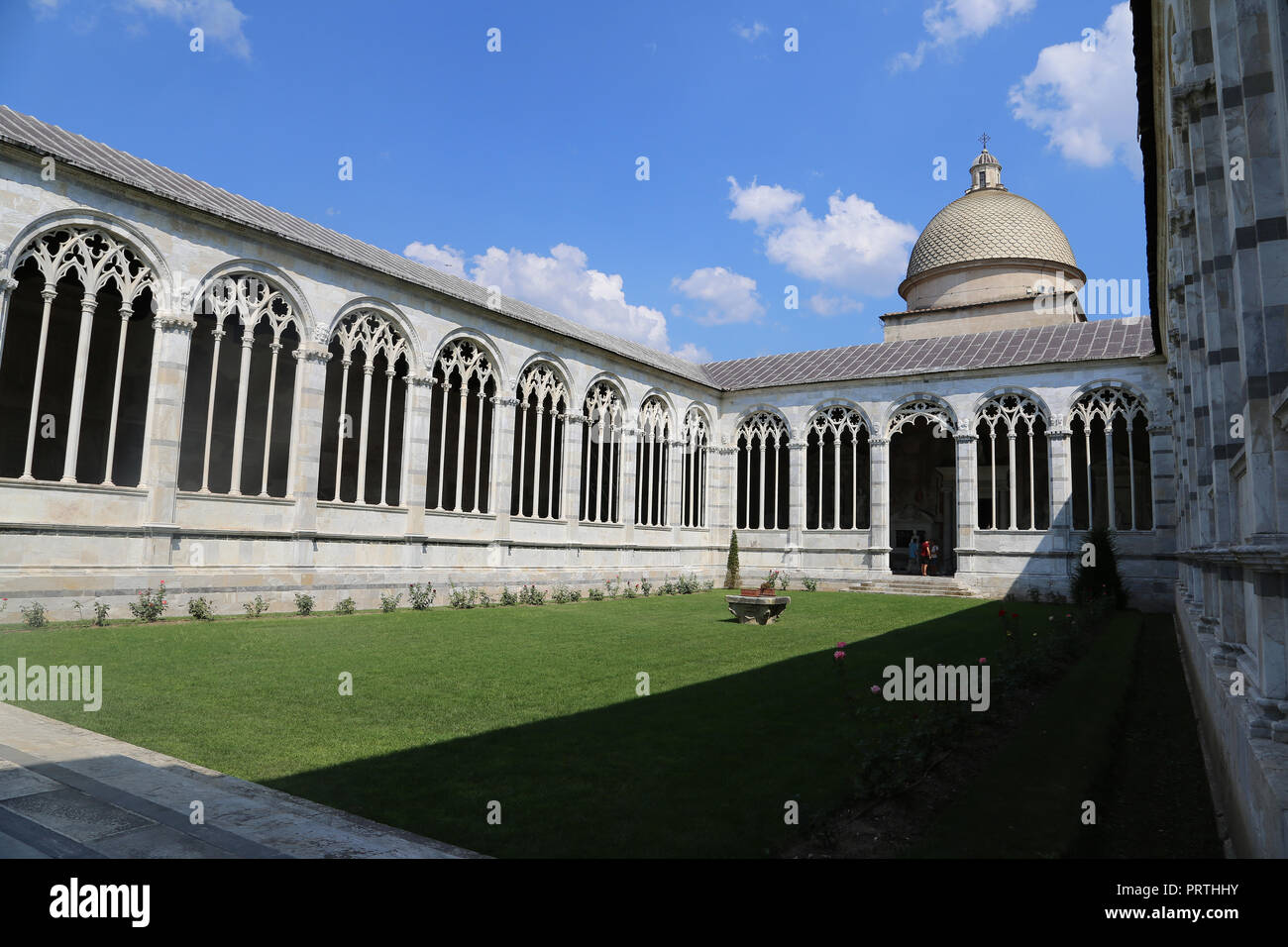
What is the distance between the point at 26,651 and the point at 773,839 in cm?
1060

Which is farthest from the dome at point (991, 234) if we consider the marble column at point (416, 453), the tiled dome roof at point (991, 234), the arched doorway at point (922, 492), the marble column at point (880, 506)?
the marble column at point (416, 453)

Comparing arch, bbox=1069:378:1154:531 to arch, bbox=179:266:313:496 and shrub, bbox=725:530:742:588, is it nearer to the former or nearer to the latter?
shrub, bbox=725:530:742:588

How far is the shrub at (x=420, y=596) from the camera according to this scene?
1822 centimetres

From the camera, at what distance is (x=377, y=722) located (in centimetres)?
690

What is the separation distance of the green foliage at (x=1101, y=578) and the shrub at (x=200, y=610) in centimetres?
2091

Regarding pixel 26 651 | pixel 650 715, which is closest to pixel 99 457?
pixel 26 651

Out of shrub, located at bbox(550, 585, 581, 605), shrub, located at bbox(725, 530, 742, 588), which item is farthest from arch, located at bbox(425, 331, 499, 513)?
shrub, located at bbox(725, 530, 742, 588)

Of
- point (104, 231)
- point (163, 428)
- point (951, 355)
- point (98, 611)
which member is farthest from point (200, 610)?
point (951, 355)

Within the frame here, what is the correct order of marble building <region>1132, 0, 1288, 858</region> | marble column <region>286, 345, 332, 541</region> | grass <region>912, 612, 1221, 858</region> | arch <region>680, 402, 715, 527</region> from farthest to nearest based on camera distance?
1. arch <region>680, 402, 715, 527</region>
2. marble column <region>286, 345, 332, 541</region>
3. grass <region>912, 612, 1221, 858</region>
4. marble building <region>1132, 0, 1288, 858</region>

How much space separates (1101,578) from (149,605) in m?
→ 22.9

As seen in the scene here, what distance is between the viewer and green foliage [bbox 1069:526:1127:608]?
21.1 meters

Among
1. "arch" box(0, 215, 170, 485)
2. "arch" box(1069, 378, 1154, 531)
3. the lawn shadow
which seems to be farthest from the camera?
"arch" box(1069, 378, 1154, 531)

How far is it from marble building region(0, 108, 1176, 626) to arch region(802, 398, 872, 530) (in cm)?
13

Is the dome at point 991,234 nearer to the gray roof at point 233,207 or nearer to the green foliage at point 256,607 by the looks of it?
the gray roof at point 233,207
